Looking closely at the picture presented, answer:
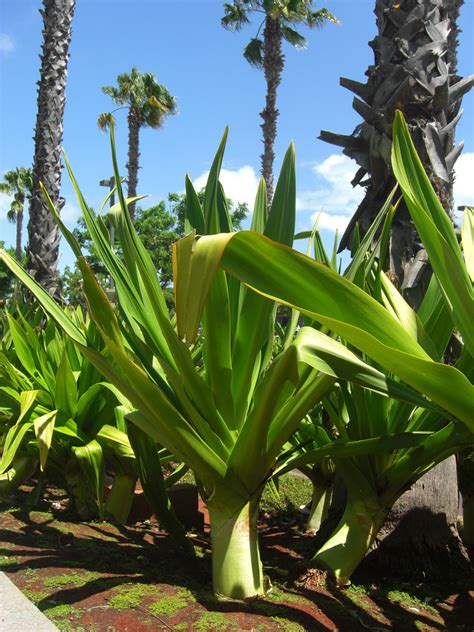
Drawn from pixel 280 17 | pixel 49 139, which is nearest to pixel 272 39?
pixel 280 17

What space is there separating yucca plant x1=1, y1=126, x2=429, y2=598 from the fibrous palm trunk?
4.68ft

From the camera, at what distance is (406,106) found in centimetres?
338

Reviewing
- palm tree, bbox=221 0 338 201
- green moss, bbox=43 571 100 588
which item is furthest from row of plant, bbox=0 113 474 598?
palm tree, bbox=221 0 338 201

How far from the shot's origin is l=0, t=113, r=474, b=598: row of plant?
1.41 meters

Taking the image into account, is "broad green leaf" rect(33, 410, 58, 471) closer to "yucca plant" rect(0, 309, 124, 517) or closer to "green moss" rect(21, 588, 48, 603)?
"yucca plant" rect(0, 309, 124, 517)

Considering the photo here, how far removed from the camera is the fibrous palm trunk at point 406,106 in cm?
329

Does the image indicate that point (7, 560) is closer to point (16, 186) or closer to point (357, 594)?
point (357, 594)

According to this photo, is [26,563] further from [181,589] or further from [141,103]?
[141,103]

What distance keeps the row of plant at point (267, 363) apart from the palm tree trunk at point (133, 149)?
2032 centimetres

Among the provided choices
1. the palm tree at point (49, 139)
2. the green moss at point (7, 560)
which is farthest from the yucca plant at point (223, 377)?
the palm tree at point (49, 139)

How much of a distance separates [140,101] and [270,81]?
765 centimetres

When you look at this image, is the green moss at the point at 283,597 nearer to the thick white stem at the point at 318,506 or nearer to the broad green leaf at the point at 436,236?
the broad green leaf at the point at 436,236

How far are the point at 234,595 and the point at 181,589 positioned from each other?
182mm

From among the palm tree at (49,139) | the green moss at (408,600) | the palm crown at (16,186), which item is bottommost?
the green moss at (408,600)
